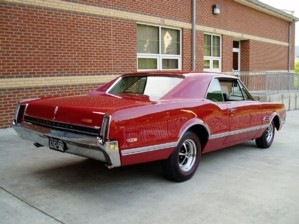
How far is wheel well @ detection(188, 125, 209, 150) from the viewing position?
4.73 meters

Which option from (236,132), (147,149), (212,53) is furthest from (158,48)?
(147,149)

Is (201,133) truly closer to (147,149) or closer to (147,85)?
(147,85)

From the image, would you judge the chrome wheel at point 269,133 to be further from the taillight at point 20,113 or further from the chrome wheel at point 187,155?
the taillight at point 20,113

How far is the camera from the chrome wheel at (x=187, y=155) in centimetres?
462

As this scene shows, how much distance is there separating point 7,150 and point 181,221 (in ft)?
12.7

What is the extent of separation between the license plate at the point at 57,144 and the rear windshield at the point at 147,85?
126cm

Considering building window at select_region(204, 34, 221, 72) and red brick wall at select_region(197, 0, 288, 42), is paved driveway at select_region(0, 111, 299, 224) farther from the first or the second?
red brick wall at select_region(197, 0, 288, 42)

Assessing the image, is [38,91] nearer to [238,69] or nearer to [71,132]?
[71,132]

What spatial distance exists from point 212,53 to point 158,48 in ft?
12.5

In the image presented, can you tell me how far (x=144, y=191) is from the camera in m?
4.16

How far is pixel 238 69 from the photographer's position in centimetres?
1808

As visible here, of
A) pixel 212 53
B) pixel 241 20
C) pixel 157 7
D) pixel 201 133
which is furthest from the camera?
pixel 241 20

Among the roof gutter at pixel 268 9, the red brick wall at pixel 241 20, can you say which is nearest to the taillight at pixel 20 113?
the red brick wall at pixel 241 20

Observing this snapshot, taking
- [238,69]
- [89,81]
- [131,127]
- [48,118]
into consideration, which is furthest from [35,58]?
[238,69]
